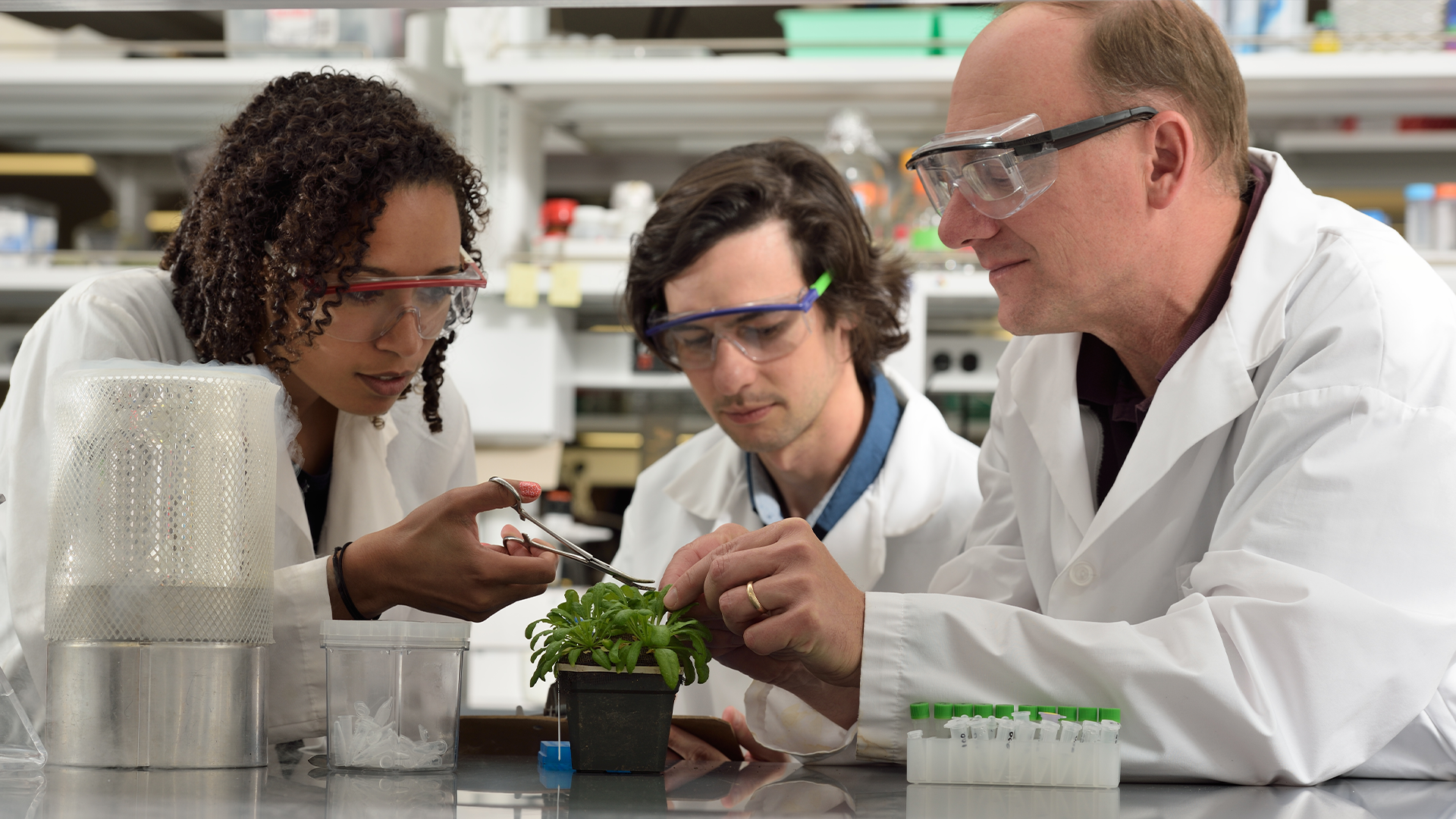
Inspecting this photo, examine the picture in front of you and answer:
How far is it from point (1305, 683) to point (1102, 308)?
0.52 m

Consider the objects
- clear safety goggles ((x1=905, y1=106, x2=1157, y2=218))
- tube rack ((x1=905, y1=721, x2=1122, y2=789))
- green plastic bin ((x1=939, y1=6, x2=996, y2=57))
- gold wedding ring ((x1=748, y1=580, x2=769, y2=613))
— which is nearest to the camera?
tube rack ((x1=905, y1=721, x2=1122, y2=789))

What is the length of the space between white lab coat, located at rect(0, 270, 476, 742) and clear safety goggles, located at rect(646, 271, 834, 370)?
1.62 feet

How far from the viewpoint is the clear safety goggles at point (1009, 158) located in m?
1.29

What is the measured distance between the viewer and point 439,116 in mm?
3676

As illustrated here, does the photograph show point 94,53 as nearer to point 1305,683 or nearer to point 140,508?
point 140,508

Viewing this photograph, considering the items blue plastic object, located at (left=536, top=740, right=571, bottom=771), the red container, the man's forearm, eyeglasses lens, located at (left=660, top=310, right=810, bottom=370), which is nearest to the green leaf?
blue plastic object, located at (left=536, top=740, right=571, bottom=771)

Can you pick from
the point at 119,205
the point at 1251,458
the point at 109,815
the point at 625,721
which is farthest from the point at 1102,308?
the point at 119,205

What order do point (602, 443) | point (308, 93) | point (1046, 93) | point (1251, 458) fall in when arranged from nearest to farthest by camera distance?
point (1251, 458), point (1046, 93), point (308, 93), point (602, 443)

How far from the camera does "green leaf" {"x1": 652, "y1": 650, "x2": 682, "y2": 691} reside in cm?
96

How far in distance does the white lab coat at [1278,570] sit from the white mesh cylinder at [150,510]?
21.0 inches

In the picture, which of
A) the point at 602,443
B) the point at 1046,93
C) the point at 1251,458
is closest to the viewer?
the point at 1251,458

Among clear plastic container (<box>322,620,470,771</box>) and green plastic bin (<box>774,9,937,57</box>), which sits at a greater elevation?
green plastic bin (<box>774,9,937,57</box>)

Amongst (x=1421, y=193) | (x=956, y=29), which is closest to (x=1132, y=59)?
(x=956, y=29)

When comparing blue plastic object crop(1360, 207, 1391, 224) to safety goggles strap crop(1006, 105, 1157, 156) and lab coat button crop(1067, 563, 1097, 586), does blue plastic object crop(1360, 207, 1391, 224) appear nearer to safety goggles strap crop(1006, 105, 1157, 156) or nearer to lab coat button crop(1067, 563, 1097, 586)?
safety goggles strap crop(1006, 105, 1157, 156)
